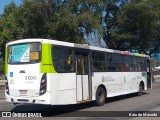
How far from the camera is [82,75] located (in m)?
15.5

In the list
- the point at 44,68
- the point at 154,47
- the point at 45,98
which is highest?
the point at 154,47

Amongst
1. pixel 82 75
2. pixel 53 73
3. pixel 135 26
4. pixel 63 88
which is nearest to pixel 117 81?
pixel 82 75

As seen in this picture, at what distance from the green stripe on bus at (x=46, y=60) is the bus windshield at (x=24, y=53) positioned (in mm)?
217

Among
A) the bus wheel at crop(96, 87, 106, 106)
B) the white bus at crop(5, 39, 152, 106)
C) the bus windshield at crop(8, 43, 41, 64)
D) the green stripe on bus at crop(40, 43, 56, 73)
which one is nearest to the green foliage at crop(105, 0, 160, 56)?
the white bus at crop(5, 39, 152, 106)

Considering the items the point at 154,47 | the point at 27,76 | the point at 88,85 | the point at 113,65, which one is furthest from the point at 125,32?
the point at 27,76

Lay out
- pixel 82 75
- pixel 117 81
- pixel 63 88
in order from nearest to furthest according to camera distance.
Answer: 1. pixel 63 88
2. pixel 82 75
3. pixel 117 81

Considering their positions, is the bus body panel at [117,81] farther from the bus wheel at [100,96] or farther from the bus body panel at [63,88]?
the bus body panel at [63,88]

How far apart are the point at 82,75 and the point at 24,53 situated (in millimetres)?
2841

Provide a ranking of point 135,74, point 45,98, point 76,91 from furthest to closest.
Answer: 1. point 135,74
2. point 76,91
3. point 45,98

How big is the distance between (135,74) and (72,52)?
7637 millimetres

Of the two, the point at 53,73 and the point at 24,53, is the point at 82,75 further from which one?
the point at 24,53

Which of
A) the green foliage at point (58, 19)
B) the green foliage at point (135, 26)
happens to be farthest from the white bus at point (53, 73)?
the green foliage at point (135, 26)

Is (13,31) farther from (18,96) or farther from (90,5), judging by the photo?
(18,96)

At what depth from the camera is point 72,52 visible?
48.9ft
